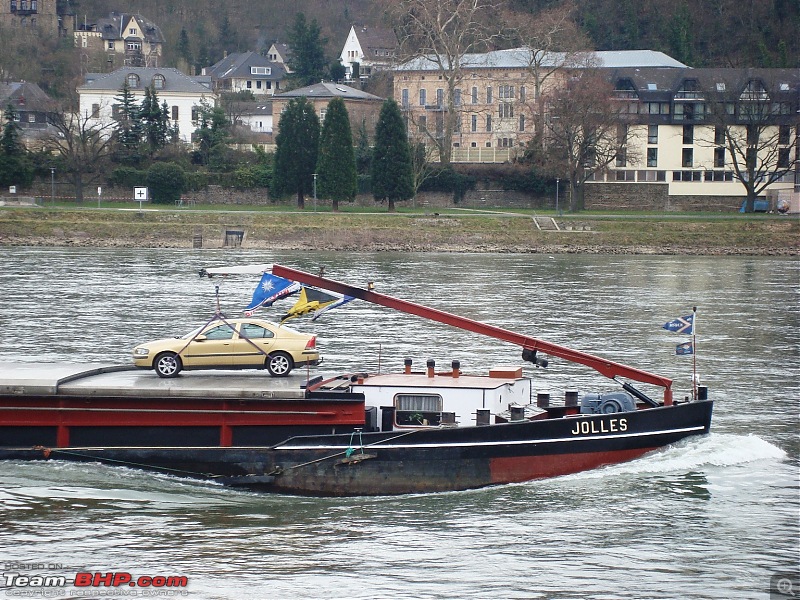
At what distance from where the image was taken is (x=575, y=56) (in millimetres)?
107688

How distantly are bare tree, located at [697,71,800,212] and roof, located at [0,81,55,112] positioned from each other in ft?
232

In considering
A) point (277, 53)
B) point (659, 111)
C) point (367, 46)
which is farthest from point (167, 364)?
point (277, 53)

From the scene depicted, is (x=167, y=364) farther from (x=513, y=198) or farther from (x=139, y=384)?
(x=513, y=198)

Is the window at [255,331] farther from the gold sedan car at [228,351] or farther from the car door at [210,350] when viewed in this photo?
the car door at [210,350]

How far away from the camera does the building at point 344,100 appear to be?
126213 mm

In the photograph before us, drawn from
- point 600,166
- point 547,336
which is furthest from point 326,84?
point 547,336

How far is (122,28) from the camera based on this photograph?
176 m

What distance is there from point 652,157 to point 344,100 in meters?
37.0

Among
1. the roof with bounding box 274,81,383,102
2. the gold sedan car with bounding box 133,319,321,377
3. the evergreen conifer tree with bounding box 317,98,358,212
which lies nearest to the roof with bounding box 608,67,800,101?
the roof with bounding box 274,81,383,102

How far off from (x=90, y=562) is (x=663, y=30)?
138 meters

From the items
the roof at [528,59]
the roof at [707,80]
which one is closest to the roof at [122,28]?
the roof at [528,59]

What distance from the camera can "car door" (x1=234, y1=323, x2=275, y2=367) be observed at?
74.1 feet

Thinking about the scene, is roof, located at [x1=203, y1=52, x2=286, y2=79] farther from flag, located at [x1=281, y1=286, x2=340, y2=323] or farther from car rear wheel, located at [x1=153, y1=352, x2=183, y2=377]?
flag, located at [x1=281, y1=286, x2=340, y2=323]

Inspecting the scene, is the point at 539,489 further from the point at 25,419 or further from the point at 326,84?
the point at 326,84
